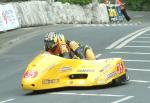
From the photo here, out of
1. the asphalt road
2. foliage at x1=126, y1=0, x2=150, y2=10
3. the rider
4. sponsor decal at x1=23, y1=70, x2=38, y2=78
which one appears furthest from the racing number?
foliage at x1=126, y1=0, x2=150, y2=10

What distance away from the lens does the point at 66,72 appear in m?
14.7

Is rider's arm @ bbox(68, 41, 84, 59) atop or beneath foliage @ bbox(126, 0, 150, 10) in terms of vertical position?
atop

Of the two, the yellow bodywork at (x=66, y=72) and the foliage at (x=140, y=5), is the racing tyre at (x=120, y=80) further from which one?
the foliage at (x=140, y=5)

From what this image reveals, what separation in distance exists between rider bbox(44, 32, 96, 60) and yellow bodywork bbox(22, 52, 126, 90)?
338 millimetres

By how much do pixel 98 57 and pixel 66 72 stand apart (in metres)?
6.38

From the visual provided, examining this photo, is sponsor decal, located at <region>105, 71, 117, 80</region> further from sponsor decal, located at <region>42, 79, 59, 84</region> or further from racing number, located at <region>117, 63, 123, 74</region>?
sponsor decal, located at <region>42, 79, 59, 84</region>

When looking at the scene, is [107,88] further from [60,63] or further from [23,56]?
[23,56]

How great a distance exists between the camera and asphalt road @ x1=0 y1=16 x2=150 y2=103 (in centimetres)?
1335

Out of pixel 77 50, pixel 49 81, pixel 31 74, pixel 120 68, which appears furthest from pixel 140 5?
pixel 31 74

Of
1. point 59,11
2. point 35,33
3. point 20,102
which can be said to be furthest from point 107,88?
point 59,11

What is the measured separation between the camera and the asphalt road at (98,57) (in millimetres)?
13352

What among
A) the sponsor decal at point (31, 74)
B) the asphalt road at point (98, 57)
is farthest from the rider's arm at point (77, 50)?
the sponsor decal at point (31, 74)

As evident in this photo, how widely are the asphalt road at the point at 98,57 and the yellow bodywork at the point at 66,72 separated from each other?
0.68 feet

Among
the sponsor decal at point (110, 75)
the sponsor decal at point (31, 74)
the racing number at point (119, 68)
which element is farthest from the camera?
the racing number at point (119, 68)
